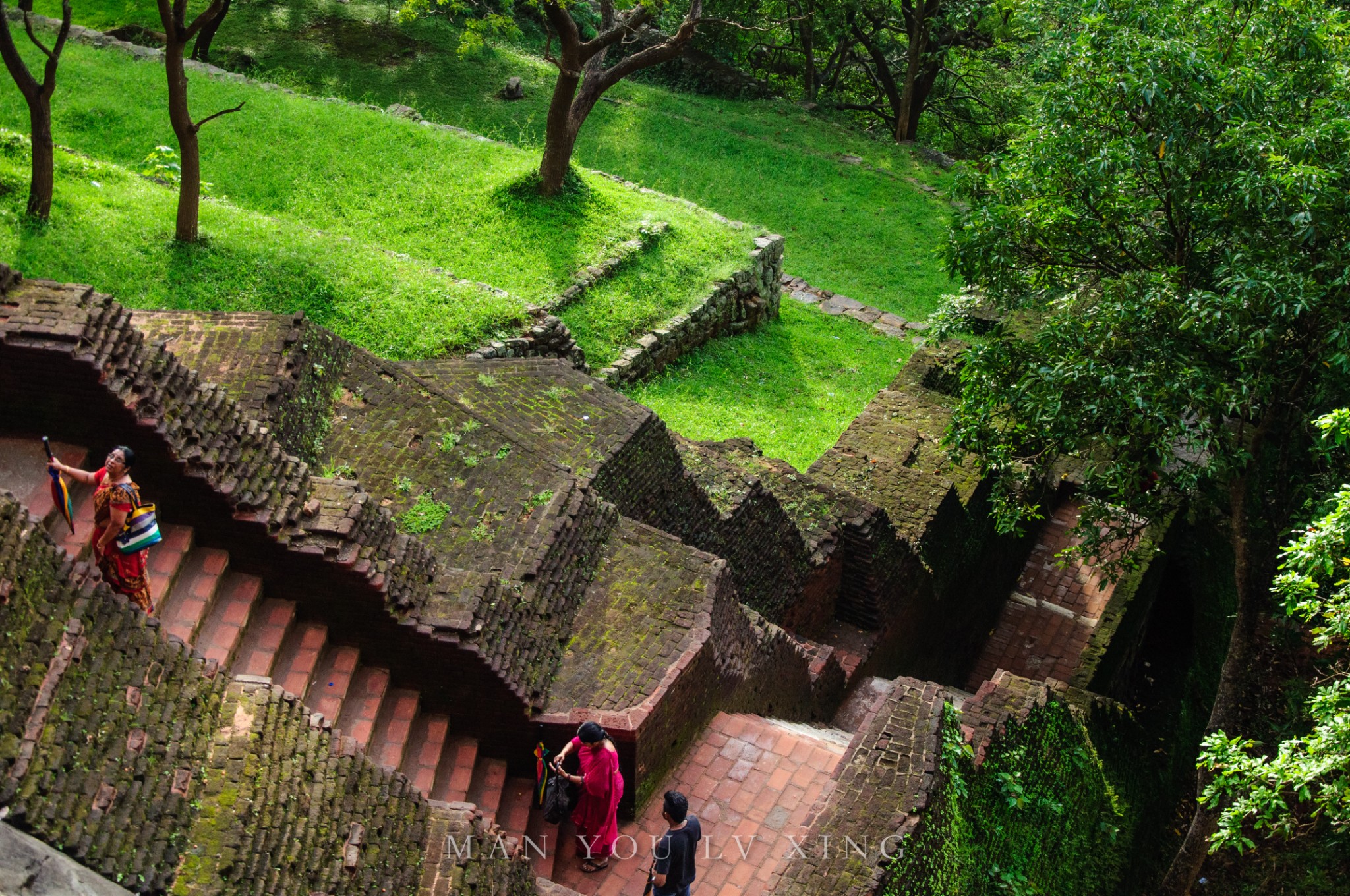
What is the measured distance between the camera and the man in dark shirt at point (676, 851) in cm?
661

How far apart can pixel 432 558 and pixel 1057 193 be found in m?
6.02

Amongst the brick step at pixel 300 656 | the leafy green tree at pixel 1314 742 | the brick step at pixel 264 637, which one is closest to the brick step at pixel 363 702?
the brick step at pixel 300 656

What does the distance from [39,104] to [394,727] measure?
875 cm

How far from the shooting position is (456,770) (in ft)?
25.7

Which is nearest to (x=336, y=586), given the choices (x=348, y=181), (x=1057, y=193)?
(x=1057, y=193)

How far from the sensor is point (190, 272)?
12992mm

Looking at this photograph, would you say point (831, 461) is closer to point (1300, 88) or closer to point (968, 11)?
point (1300, 88)

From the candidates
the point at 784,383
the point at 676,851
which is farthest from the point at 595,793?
the point at 784,383

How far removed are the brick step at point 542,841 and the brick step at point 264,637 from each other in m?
2.04

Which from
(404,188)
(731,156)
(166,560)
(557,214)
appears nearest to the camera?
(166,560)

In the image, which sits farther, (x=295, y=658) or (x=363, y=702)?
(x=363, y=702)

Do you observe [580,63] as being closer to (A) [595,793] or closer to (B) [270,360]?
(B) [270,360]

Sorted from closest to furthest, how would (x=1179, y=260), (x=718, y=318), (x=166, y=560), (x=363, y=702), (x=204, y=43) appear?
(x=166, y=560) → (x=363, y=702) → (x=1179, y=260) → (x=718, y=318) → (x=204, y=43)

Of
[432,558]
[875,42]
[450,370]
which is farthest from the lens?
[875,42]
